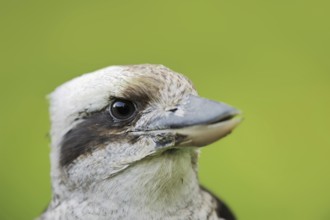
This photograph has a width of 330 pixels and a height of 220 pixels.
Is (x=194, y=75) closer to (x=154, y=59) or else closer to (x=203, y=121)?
(x=154, y=59)

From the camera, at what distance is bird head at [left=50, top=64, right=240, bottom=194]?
2195mm

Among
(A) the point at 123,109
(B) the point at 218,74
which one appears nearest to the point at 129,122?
(A) the point at 123,109

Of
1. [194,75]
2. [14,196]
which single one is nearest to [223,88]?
[194,75]

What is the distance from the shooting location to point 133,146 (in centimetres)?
229

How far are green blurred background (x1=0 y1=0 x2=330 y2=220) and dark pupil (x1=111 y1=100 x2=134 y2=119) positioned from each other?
6.54 ft

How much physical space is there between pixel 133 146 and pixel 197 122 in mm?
233

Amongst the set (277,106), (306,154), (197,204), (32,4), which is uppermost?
(32,4)

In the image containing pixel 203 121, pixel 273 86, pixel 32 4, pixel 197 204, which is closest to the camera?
pixel 203 121

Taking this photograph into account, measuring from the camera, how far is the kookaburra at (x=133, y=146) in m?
2.25

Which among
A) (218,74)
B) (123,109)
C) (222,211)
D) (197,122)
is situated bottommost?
(222,211)

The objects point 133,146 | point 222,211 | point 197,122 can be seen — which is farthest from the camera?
point 222,211

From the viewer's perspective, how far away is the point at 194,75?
4.84 metres

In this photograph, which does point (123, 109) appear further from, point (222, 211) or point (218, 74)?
point (218, 74)

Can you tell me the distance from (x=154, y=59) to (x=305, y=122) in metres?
1.08
